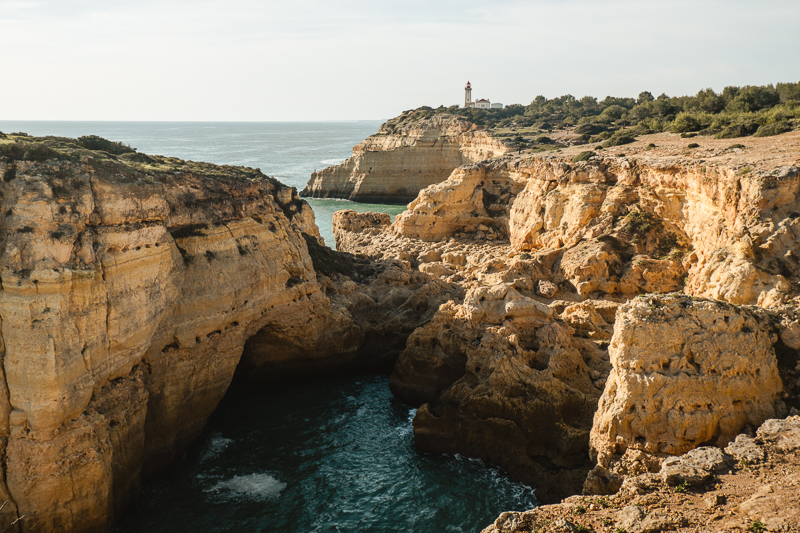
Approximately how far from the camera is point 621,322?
16.2 metres

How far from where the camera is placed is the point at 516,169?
4506 centimetres

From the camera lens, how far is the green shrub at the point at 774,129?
33.0m

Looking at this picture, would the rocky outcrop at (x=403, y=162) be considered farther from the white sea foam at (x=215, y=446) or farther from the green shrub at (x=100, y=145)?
the white sea foam at (x=215, y=446)

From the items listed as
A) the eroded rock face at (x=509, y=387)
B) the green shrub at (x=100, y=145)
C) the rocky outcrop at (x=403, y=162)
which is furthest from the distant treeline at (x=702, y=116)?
the green shrub at (x=100, y=145)

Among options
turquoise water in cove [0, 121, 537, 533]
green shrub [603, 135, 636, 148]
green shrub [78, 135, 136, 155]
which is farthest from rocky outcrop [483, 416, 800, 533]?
green shrub [603, 135, 636, 148]

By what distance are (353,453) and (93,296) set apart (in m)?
10.4

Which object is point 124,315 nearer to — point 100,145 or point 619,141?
point 100,145

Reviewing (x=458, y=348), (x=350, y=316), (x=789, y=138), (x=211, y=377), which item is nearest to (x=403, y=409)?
(x=458, y=348)

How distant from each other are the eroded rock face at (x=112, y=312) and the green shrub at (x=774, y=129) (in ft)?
90.3

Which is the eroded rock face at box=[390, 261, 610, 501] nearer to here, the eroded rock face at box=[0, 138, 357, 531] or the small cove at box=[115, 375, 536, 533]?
the small cove at box=[115, 375, 536, 533]

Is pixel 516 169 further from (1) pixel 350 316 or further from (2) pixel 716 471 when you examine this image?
(2) pixel 716 471

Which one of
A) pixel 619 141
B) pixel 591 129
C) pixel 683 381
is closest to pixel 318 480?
pixel 683 381

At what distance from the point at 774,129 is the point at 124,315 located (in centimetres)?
3425

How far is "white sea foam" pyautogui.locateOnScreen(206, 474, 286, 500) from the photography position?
63.1 ft
